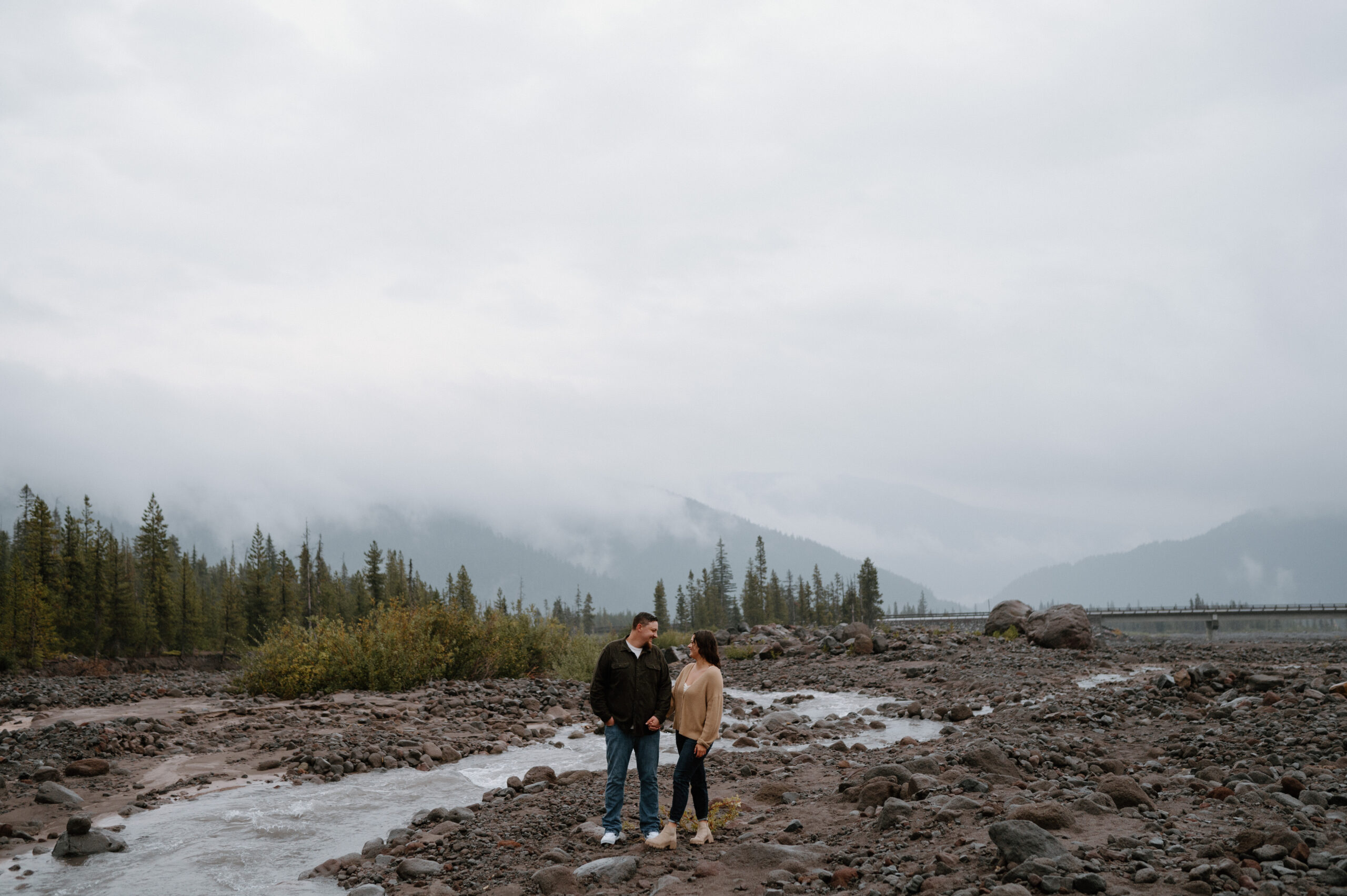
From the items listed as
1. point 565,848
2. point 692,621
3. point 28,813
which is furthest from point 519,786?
point 692,621

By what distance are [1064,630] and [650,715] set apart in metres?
27.8

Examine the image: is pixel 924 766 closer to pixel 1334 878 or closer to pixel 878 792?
pixel 878 792

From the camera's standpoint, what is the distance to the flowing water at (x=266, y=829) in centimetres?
926

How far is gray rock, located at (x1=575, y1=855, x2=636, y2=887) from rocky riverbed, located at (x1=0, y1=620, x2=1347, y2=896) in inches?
0.9

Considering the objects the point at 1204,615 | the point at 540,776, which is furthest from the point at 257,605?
the point at 1204,615

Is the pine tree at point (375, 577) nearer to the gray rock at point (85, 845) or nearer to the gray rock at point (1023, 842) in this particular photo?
the gray rock at point (85, 845)

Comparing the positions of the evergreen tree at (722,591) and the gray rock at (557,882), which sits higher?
the gray rock at (557,882)

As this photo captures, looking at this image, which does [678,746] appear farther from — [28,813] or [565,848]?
[28,813]

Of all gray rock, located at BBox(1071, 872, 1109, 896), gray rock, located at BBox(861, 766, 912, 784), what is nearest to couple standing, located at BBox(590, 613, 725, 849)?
gray rock, located at BBox(861, 766, 912, 784)

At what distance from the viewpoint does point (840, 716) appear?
1952 cm

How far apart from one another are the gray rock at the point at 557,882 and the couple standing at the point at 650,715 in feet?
3.11

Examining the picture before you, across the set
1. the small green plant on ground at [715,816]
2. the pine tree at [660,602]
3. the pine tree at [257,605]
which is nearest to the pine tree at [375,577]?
the pine tree at [257,605]

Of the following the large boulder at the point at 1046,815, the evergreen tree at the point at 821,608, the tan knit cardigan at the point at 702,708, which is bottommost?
the evergreen tree at the point at 821,608

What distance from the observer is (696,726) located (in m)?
8.48
